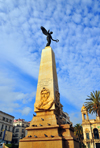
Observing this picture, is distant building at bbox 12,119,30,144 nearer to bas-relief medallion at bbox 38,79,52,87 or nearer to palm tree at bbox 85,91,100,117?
palm tree at bbox 85,91,100,117

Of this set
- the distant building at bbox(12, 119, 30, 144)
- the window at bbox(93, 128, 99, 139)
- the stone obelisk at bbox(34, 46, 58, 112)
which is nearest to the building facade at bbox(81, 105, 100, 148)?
the window at bbox(93, 128, 99, 139)

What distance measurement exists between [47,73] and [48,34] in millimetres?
6855

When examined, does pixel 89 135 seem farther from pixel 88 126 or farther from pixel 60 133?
pixel 60 133

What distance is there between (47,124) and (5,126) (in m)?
38.4

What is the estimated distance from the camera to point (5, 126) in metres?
44.2

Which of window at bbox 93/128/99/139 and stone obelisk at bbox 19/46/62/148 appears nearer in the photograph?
stone obelisk at bbox 19/46/62/148

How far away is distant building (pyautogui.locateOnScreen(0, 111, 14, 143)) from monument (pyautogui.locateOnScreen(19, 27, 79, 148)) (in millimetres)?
34482

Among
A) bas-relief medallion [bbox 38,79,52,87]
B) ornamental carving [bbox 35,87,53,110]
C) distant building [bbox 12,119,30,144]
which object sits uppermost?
bas-relief medallion [bbox 38,79,52,87]

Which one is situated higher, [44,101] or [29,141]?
[44,101]

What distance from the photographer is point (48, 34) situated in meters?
18.8

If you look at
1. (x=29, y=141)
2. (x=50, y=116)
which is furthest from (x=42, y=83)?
(x=29, y=141)

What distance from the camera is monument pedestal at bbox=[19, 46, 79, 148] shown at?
10320 mm

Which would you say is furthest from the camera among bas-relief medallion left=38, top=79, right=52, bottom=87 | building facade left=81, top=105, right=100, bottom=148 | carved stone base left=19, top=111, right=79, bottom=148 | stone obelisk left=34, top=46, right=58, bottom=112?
building facade left=81, top=105, right=100, bottom=148

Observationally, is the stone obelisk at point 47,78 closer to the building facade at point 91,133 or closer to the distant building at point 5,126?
the building facade at point 91,133
